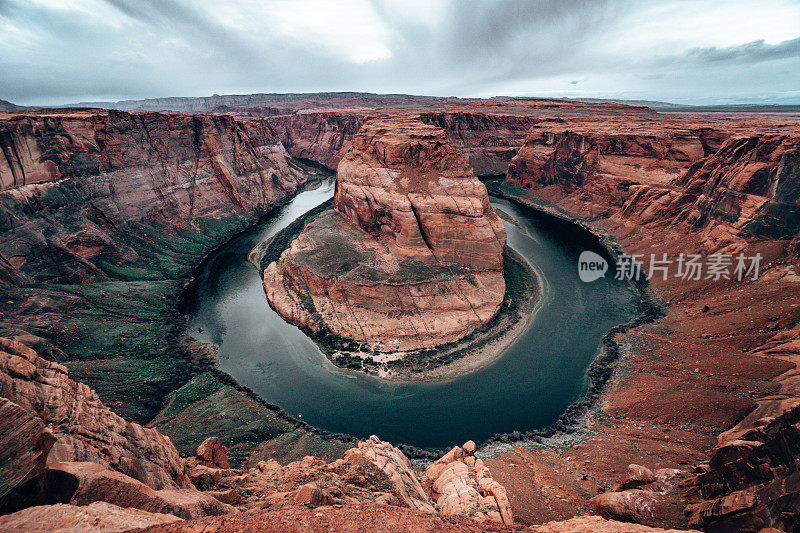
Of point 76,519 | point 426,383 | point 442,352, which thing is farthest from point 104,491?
point 442,352

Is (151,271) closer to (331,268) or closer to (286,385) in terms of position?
(331,268)

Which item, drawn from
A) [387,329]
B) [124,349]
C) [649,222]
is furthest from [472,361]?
[649,222]

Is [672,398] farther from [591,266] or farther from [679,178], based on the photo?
[679,178]

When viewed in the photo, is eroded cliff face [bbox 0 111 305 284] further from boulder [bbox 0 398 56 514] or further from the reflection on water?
boulder [bbox 0 398 56 514]

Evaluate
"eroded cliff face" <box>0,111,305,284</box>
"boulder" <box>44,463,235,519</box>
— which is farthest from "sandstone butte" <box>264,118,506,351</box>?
"boulder" <box>44,463,235,519</box>

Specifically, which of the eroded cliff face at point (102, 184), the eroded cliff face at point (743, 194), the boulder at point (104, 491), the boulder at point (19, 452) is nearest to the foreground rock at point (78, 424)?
the boulder at point (104, 491)
